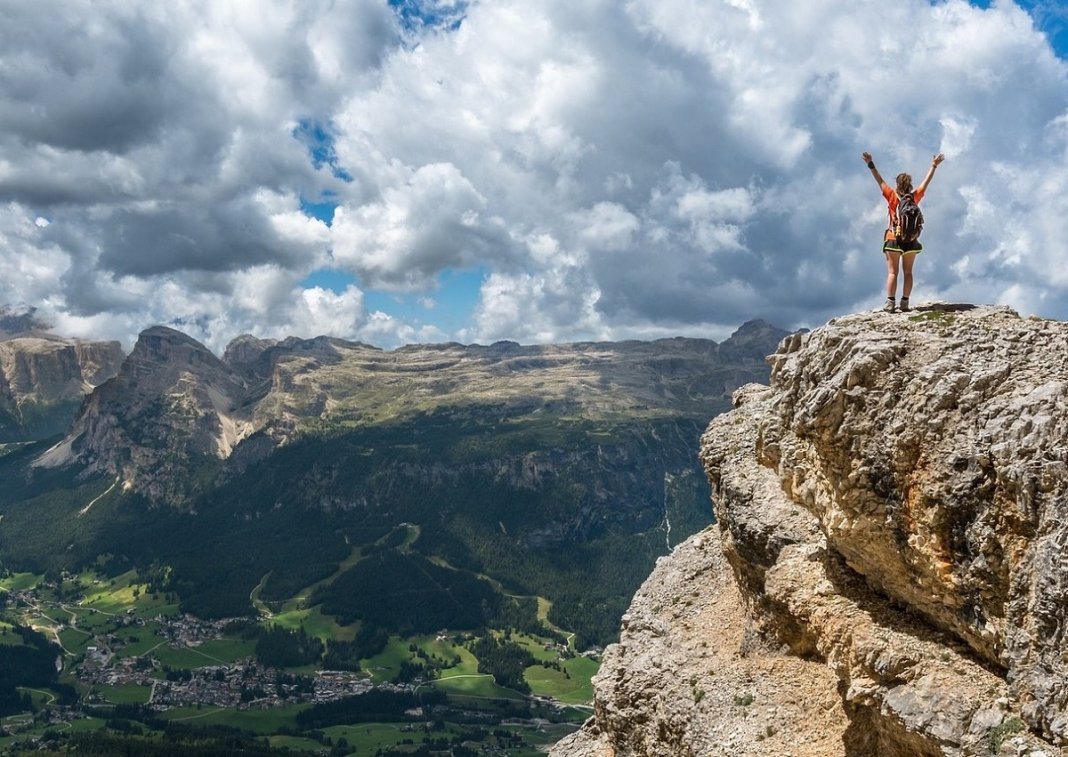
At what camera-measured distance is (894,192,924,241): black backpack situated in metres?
27.4

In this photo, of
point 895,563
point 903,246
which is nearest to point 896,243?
point 903,246

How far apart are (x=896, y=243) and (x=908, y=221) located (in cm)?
85

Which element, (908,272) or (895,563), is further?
(908,272)

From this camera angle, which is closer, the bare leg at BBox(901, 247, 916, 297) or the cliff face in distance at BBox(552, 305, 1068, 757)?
the cliff face in distance at BBox(552, 305, 1068, 757)

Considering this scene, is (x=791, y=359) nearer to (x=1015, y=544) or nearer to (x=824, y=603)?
(x=824, y=603)

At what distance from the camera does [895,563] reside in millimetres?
22156

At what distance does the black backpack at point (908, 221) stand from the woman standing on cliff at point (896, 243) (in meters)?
0.07

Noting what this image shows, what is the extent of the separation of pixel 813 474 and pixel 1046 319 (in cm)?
879

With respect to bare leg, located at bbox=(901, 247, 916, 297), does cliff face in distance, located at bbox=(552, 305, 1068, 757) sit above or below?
below

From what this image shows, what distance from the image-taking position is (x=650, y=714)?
32344 mm

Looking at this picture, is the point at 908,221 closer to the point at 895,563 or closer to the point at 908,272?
the point at 908,272

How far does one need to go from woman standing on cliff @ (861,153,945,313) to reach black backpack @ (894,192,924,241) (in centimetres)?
7

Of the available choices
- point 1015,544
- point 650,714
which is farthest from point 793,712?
point 1015,544

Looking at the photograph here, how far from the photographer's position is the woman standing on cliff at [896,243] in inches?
1072
